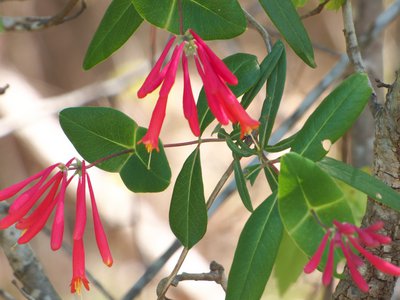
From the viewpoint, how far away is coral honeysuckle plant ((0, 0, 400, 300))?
2.19 feet

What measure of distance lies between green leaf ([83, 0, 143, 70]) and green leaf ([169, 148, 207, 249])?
0.17 metres

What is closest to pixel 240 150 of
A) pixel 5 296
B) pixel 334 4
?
pixel 334 4

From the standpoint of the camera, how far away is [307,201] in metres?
0.67

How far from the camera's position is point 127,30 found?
2.94 ft

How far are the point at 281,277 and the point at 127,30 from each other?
63 cm

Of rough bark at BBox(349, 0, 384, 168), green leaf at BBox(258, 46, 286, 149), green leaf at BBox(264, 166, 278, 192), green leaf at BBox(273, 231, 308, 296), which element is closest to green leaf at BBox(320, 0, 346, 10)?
green leaf at BBox(258, 46, 286, 149)

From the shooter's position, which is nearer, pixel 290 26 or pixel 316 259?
pixel 316 259

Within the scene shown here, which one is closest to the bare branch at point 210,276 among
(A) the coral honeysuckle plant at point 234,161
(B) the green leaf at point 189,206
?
(A) the coral honeysuckle plant at point 234,161

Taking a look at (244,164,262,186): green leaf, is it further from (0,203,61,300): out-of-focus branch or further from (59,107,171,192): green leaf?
(0,203,61,300): out-of-focus branch

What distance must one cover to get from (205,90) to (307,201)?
0.13 m

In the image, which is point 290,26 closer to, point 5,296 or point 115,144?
point 115,144

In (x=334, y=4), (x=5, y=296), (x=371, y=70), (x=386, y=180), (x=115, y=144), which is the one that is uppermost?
(x=371, y=70)

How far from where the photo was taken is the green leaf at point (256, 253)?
76 cm

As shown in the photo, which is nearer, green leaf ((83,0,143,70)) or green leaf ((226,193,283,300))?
green leaf ((226,193,283,300))
